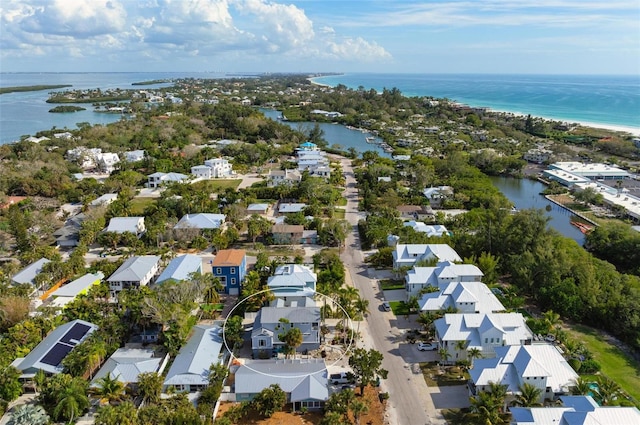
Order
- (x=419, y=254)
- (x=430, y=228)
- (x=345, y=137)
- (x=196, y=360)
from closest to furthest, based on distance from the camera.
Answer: (x=196, y=360) → (x=419, y=254) → (x=430, y=228) → (x=345, y=137)

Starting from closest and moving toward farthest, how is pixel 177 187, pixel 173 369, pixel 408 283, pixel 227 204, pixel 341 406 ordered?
1. pixel 341 406
2. pixel 173 369
3. pixel 408 283
4. pixel 227 204
5. pixel 177 187

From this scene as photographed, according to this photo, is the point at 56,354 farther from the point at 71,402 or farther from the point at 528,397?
the point at 528,397

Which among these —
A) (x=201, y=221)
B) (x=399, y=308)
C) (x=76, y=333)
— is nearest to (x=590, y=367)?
(x=399, y=308)

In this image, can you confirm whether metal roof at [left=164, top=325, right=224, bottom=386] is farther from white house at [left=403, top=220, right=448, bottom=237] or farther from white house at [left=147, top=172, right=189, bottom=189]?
white house at [left=147, top=172, right=189, bottom=189]

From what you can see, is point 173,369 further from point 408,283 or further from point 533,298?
point 533,298

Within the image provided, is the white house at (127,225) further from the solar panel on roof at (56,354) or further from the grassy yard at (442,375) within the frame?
the grassy yard at (442,375)

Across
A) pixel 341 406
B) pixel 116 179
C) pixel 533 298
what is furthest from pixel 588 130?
pixel 341 406

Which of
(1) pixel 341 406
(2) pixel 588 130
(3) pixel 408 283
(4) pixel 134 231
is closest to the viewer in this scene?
(1) pixel 341 406
